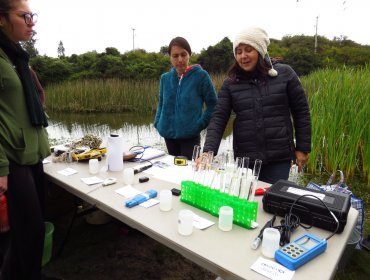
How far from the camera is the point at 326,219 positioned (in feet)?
3.56

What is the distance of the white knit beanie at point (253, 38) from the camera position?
5.30 feet

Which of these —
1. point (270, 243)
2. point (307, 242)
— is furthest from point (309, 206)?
point (270, 243)

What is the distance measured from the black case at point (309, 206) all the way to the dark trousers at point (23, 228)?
1.16 m

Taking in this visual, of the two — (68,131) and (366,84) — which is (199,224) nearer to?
(366,84)

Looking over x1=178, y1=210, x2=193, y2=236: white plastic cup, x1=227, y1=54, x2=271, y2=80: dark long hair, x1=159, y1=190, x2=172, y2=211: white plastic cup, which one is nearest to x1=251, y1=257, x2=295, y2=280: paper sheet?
x1=178, y1=210, x2=193, y2=236: white plastic cup

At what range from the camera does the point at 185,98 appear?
2361 millimetres

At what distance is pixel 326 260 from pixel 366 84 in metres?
3.00

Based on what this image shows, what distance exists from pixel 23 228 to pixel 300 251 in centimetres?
129

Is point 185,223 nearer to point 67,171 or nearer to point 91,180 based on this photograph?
point 91,180

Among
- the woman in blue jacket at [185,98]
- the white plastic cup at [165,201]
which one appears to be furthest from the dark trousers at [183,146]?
the white plastic cup at [165,201]

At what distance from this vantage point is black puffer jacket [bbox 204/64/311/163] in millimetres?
1697

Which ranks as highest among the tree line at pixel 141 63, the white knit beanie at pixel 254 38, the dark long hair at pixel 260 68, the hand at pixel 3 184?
the tree line at pixel 141 63

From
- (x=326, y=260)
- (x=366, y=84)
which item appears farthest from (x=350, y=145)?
(x=326, y=260)

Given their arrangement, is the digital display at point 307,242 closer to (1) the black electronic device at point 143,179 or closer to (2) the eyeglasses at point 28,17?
(1) the black electronic device at point 143,179
